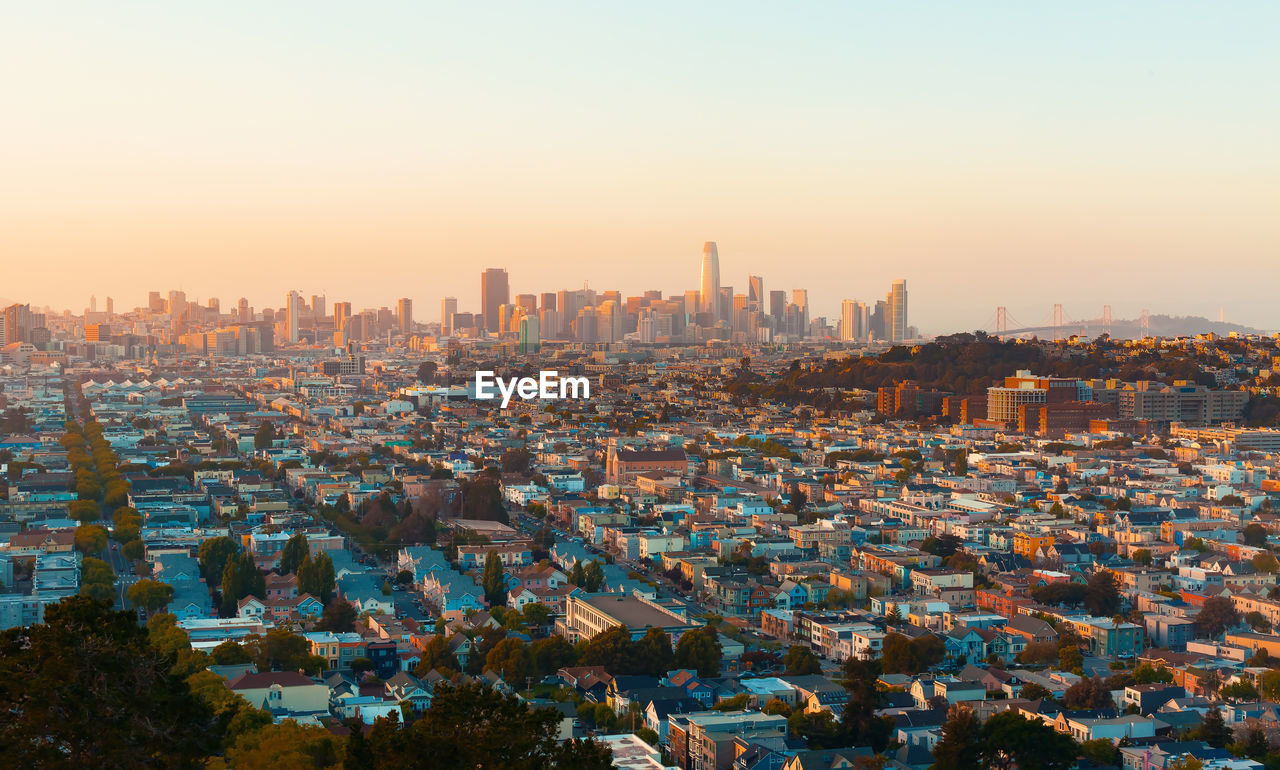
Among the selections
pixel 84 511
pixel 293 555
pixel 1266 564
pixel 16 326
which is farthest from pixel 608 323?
pixel 1266 564

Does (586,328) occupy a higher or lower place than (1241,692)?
higher

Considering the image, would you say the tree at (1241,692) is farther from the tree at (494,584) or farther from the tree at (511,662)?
the tree at (494,584)

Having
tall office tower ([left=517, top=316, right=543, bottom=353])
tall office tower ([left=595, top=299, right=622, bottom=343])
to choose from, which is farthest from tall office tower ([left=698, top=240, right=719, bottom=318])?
tall office tower ([left=517, top=316, right=543, bottom=353])

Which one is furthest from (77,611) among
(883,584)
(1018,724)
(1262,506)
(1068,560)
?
(1262,506)

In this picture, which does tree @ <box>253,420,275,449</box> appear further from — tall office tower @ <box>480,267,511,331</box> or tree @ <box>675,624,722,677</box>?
tall office tower @ <box>480,267,511,331</box>

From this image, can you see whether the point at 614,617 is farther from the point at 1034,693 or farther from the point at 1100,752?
the point at 1100,752
